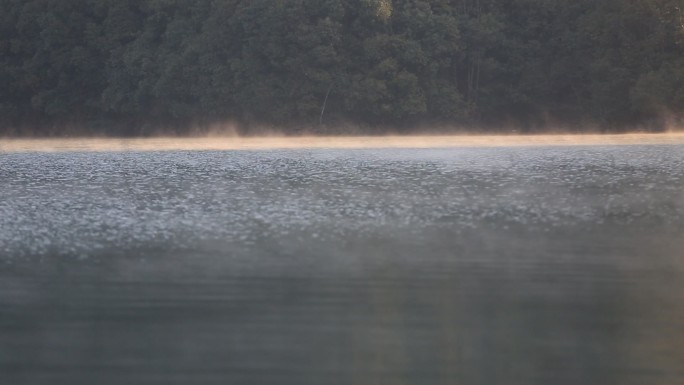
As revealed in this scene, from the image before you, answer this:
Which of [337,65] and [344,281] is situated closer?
[344,281]

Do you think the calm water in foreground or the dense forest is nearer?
the calm water in foreground

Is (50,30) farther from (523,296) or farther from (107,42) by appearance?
(523,296)

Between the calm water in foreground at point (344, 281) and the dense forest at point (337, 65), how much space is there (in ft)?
66.2

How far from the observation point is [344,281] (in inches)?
339

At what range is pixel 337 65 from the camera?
123 feet

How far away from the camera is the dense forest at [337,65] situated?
119ft

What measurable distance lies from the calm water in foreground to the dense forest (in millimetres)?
20166

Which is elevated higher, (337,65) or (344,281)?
(337,65)

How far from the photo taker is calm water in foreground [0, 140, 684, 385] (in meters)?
6.16

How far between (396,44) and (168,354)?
31.5 metres

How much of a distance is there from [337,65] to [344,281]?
29.3 m

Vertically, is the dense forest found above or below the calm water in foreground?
above

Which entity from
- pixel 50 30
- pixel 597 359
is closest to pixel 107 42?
pixel 50 30

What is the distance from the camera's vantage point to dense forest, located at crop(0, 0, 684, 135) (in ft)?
119
